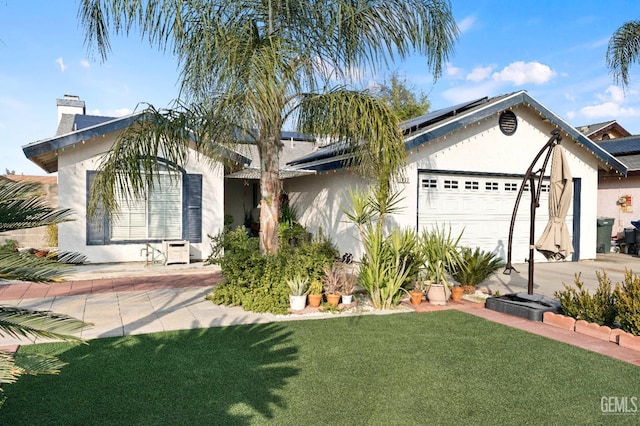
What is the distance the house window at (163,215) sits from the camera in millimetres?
12844

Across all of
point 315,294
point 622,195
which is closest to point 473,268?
point 315,294

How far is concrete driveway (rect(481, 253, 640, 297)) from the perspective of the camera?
10391 mm

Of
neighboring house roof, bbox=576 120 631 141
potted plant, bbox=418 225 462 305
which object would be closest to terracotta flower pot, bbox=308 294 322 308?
potted plant, bbox=418 225 462 305

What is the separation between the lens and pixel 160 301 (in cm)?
855

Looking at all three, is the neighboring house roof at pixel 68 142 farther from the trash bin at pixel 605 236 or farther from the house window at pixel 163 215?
the trash bin at pixel 605 236

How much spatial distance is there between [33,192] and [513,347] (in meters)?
5.75

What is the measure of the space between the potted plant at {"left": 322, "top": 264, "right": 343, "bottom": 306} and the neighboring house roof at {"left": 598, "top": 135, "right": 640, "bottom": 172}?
50.4 ft

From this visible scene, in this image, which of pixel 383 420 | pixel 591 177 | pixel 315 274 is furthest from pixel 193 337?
pixel 591 177

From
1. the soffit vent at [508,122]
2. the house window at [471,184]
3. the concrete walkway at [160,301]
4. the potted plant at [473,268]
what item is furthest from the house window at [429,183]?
the potted plant at [473,268]

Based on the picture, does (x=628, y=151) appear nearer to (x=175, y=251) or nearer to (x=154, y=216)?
(x=175, y=251)

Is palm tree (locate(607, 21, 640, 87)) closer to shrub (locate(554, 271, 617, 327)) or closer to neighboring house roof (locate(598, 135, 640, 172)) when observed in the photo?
neighboring house roof (locate(598, 135, 640, 172))

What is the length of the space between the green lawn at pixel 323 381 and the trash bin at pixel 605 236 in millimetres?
13986

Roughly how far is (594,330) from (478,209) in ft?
26.1

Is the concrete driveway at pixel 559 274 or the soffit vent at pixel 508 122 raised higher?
the soffit vent at pixel 508 122
